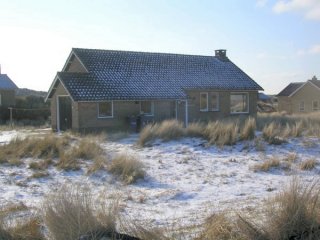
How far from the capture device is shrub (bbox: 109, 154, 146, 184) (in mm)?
12430

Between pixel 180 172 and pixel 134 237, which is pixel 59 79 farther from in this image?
pixel 134 237

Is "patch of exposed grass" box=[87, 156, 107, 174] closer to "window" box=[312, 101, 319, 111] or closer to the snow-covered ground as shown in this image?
the snow-covered ground

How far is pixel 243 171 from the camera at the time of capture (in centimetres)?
1348

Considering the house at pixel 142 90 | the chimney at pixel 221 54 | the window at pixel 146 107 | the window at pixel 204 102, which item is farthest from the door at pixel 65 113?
the chimney at pixel 221 54

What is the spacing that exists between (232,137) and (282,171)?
4063 mm

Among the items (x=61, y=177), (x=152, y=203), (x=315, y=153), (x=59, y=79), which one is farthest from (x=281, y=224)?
(x=59, y=79)

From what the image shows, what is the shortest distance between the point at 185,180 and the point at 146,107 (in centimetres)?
1750

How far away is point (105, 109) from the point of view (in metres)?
28.1

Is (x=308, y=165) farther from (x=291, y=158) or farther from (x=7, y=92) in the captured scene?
(x=7, y=92)

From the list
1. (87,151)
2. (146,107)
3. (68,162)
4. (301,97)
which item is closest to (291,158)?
(87,151)

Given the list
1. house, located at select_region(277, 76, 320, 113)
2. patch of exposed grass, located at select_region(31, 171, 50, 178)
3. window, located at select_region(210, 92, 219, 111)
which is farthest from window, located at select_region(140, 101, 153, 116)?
house, located at select_region(277, 76, 320, 113)

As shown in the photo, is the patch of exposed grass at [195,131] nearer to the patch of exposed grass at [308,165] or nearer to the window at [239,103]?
the patch of exposed grass at [308,165]

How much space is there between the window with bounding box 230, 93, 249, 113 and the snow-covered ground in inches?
701

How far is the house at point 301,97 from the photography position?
60375 millimetres
